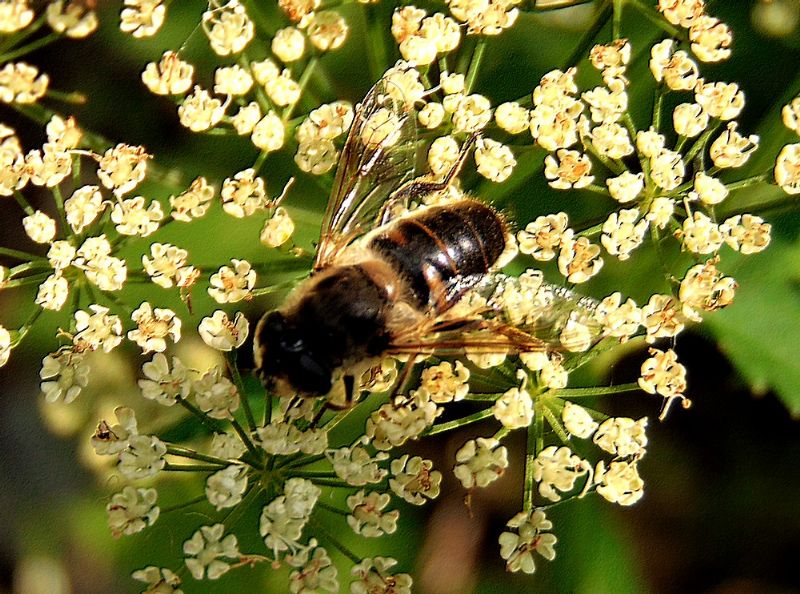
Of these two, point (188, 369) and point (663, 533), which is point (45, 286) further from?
point (663, 533)

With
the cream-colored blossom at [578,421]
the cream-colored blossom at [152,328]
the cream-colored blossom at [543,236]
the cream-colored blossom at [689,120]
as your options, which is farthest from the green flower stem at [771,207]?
the cream-colored blossom at [152,328]

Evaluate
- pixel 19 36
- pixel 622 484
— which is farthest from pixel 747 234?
pixel 19 36

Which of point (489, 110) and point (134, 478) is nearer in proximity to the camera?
point (134, 478)

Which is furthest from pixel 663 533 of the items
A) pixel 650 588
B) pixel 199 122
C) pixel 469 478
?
pixel 199 122

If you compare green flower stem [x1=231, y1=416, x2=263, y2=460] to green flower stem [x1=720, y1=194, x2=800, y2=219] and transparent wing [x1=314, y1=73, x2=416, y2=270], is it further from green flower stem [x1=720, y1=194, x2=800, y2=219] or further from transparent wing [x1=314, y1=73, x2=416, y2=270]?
green flower stem [x1=720, y1=194, x2=800, y2=219]

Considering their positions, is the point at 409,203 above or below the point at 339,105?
below

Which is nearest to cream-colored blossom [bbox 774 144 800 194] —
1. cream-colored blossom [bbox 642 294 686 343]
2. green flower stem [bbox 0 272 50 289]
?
cream-colored blossom [bbox 642 294 686 343]
